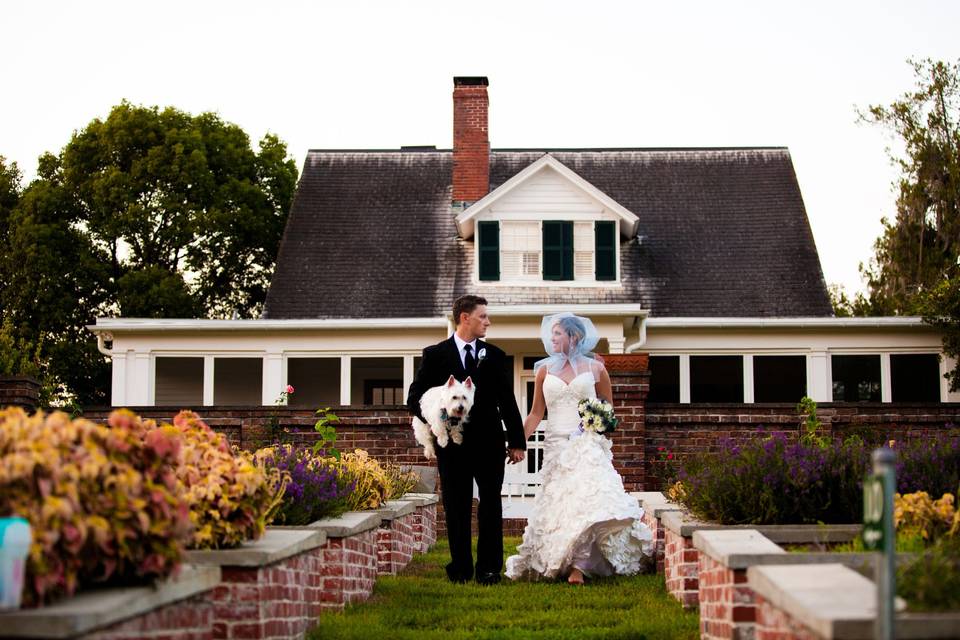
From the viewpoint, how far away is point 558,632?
704 cm

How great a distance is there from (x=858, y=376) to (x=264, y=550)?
2380cm

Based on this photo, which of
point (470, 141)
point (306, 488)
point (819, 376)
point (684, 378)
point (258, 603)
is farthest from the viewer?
point (470, 141)

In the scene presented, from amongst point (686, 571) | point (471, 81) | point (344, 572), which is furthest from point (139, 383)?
point (686, 571)

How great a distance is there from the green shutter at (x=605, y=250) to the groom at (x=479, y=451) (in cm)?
1670

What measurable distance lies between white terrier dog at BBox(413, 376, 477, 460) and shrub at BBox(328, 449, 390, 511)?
68 cm

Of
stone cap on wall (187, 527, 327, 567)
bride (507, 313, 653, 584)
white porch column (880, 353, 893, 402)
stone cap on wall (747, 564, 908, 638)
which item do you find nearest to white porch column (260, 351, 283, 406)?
white porch column (880, 353, 893, 402)

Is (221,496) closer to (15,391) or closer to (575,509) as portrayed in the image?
(575,509)

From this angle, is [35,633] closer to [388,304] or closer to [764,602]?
[764,602]

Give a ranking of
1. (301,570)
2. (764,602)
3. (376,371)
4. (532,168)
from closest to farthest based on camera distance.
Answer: (764,602), (301,570), (532,168), (376,371)

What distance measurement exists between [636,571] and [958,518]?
161 inches

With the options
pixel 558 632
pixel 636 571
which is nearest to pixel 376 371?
pixel 636 571

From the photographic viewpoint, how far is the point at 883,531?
3834 mm

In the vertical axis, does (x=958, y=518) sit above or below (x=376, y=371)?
below

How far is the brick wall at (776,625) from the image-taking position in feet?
15.5
